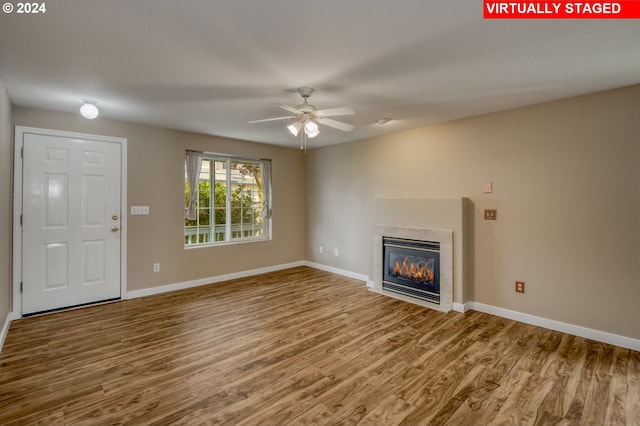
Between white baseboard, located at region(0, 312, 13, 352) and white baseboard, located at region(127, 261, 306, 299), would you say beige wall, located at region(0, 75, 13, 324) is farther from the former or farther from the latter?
white baseboard, located at region(127, 261, 306, 299)

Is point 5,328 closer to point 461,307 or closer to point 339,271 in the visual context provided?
point 339,271

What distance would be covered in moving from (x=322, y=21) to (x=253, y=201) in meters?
4.22

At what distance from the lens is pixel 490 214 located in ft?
12.3

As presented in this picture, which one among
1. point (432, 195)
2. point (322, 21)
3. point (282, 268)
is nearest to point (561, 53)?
point (322, 21)

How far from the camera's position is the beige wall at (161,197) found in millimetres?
4039

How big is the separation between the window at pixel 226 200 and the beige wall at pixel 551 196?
2.70 meters

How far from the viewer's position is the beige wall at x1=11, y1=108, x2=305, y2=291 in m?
4.04

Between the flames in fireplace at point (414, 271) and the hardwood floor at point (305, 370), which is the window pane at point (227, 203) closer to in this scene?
the hardwood floor at point (305, 370)

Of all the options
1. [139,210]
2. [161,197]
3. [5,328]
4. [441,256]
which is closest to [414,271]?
[441,256]

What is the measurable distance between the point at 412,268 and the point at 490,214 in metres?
1.25

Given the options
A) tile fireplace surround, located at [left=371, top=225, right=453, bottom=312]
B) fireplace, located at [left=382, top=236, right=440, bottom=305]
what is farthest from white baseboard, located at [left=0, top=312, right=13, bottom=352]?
fireplace, located at [left=382, top=236, right=440, bottom=305]

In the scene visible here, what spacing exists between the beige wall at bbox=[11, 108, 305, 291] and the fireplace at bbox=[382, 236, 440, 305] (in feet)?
8.10

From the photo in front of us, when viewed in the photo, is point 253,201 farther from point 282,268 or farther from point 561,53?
point 561,53

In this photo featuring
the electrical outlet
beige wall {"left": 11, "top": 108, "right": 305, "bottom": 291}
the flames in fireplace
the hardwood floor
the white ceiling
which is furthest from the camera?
the flames in fireplace
